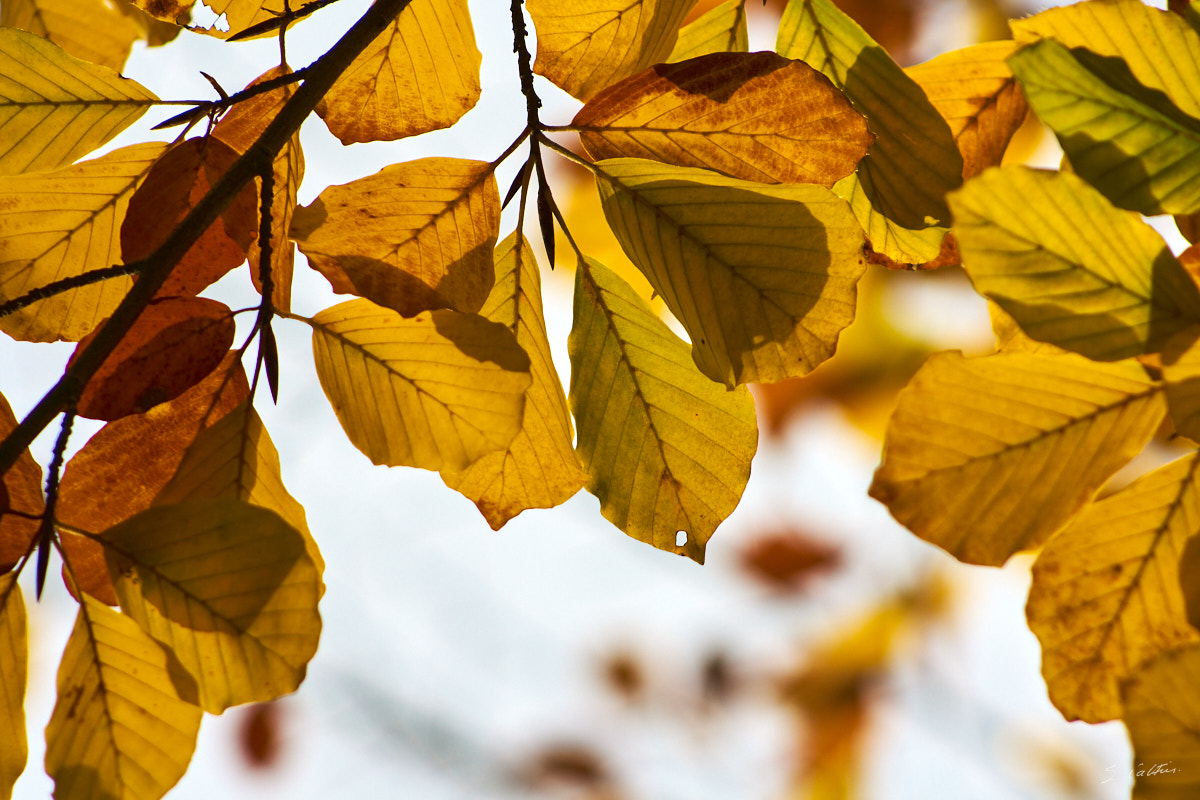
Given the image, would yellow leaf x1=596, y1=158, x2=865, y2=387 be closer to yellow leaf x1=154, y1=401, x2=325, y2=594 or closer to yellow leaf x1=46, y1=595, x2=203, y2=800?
yellow leaf x1=154, y1=401, x2=325, y2=594

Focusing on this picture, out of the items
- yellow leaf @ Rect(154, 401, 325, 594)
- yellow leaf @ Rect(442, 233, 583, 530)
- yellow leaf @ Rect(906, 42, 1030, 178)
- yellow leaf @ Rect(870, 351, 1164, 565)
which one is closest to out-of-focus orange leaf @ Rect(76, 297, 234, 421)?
yellow leaf @ Rect(154, 401, 325, 594)

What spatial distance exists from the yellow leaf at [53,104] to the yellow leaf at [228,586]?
0.93 ft

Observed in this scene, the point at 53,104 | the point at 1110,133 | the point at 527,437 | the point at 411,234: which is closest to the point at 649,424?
the point at 527,437

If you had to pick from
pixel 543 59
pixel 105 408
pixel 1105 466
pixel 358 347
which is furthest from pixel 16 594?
pixel 1105 466

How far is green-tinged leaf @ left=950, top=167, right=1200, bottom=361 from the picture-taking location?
0.37m

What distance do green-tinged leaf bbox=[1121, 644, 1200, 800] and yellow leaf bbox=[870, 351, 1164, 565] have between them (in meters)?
0.07

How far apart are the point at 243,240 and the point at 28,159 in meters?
0.17

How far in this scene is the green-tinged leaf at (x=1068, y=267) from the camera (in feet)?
1.20

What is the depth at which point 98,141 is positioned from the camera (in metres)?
0.55

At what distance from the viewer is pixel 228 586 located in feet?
1.30

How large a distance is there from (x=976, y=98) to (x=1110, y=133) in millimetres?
208

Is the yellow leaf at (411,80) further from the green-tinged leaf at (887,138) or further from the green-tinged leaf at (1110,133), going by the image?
the green-tinged leaf at (1110,133)

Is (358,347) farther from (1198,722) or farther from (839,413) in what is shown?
(839,413)

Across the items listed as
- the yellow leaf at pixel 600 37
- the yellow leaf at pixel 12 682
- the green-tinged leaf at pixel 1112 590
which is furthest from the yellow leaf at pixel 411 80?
the green-tinged leaf at pixel 1112 590
